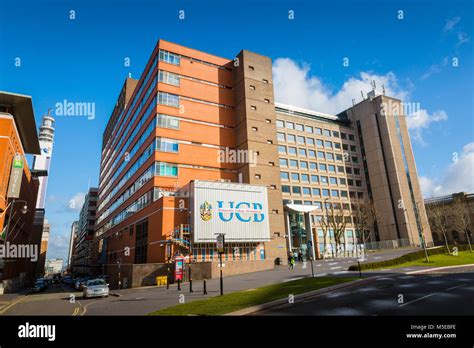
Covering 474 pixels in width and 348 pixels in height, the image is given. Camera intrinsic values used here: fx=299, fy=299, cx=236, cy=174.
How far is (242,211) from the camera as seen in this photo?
38.4 metres

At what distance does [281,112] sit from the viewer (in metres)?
71.4

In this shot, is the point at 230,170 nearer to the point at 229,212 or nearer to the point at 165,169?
the point at 165,169

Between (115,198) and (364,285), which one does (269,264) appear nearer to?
(364,285)

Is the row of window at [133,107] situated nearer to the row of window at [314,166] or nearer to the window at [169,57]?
the window at [169,57]

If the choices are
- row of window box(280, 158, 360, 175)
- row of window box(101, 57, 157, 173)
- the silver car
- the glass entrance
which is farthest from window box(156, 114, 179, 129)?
row of window box(280, 158, 360, 175)

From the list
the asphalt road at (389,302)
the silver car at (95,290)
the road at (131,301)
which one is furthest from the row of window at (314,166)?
the asphalt road at (389,302)

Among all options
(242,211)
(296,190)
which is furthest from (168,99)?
(296,190)

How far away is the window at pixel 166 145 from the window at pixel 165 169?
223cm

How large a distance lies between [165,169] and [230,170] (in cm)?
A: 1060

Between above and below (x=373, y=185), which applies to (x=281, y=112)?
above

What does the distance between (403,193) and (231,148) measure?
155 feet

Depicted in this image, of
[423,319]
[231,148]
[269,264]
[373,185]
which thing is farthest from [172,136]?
[373,185]

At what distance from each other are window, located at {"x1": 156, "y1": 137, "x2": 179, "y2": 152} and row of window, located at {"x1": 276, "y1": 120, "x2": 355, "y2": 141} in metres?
32.0

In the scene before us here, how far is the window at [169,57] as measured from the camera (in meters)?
47.5
